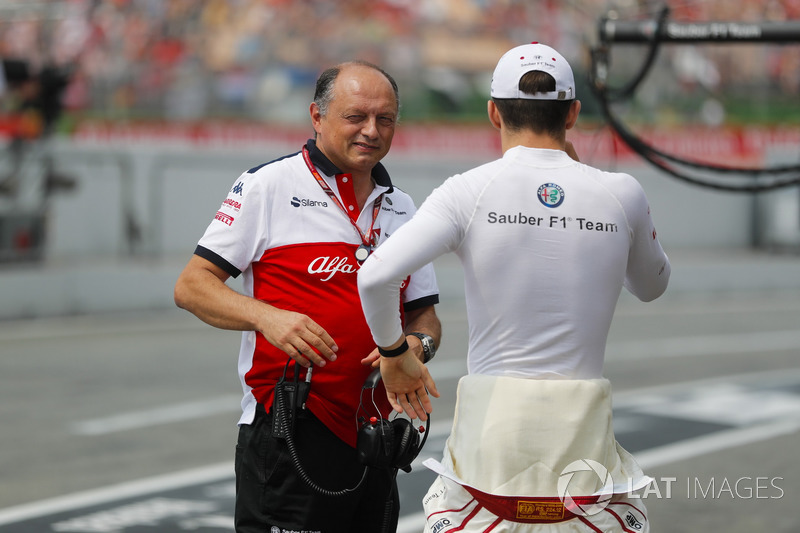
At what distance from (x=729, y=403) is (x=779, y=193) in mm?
12186

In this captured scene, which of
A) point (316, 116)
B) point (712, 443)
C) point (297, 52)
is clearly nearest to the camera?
point (316, 116)

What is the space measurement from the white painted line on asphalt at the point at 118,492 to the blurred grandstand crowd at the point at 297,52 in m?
12.3

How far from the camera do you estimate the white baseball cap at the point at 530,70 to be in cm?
280

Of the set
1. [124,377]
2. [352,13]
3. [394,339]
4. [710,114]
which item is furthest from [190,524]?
[710,114]

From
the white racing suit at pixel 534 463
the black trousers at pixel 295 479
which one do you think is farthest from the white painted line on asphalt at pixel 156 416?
the white racing suit at pixel 534 463

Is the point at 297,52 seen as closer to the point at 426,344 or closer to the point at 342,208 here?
the point at 342,208

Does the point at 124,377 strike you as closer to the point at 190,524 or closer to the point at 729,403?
the point at 190,524

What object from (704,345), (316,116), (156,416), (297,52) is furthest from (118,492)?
(297,52)

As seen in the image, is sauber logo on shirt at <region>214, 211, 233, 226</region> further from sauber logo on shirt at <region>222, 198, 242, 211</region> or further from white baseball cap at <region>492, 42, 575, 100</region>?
white baseball cap at <region>492, 42, 575, 100</region>

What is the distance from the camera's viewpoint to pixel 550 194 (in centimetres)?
279

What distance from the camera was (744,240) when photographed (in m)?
21.1

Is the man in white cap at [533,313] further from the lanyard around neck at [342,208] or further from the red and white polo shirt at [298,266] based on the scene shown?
the lanyard around neck at [342,208]

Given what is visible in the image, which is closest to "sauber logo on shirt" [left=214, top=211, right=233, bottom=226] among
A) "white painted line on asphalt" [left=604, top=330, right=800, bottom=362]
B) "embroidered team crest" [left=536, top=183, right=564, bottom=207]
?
"embroidered team crest" [left=536, top=183, right=564, bottom=207]

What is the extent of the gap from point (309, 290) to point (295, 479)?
1.90 feet
